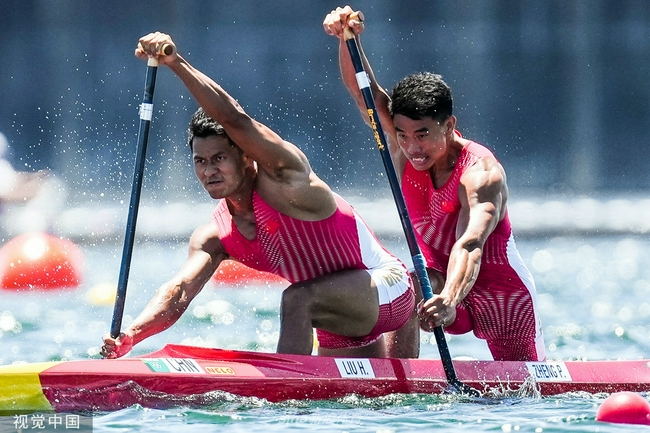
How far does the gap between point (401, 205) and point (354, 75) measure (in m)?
1.15

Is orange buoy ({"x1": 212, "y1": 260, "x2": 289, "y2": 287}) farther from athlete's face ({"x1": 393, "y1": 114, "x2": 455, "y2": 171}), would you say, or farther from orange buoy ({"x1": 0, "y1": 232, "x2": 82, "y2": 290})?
athlete's face ({"x1": 393, "y1": 114, "x2": 455, "y2": 171})

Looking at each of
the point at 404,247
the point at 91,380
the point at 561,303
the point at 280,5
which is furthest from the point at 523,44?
the point at 91,380

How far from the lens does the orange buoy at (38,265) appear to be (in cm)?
1279

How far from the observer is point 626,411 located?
232 inches

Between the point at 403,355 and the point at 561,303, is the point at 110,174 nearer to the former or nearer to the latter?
the point at 561,303

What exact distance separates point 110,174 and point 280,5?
5127mm

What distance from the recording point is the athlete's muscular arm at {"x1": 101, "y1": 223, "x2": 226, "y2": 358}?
6191 mm

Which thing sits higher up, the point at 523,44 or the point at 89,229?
the point at 523,44

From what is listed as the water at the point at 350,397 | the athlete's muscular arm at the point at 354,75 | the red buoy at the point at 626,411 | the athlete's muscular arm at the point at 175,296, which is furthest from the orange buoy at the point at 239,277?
the red buoy at the point at 626,411

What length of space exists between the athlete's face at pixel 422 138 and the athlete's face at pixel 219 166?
3.61 feet

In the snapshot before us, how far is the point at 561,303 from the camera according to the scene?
12.3 meters

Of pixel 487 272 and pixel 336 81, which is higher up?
pixel 336 81

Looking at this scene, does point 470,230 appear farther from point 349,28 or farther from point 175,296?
point 175,296

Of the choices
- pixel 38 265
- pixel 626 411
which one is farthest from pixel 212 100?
pixel 38 265
